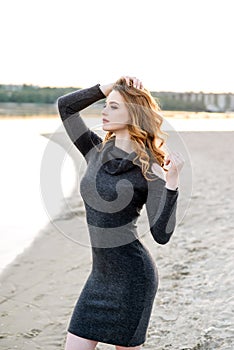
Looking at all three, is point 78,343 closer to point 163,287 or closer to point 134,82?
point 134,82

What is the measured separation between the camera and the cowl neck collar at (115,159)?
11.0ft

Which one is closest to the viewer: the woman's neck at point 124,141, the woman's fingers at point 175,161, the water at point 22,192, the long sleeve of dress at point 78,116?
the woman's fingers at point 175,161

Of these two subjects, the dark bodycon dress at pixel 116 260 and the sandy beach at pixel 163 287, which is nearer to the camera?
the dark bodycon dress at pixel 116 260

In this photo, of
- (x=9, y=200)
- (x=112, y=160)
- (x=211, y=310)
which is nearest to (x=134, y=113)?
(x=112, y=160)

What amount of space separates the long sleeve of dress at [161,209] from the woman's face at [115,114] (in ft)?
1.03

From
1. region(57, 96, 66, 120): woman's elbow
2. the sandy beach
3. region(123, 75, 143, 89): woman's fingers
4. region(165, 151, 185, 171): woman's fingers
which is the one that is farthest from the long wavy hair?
the sandy beach

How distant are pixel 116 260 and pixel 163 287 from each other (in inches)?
138

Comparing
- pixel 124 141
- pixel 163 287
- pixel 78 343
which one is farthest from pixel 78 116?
pixel 163 287

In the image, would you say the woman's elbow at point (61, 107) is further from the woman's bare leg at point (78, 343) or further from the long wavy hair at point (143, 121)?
the woman's bare leg at point (78, 343)

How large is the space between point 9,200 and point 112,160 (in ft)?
36.5

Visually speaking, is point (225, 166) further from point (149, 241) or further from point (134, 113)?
point (134, 113)

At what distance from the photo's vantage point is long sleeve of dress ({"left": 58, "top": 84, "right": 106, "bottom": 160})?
361cm

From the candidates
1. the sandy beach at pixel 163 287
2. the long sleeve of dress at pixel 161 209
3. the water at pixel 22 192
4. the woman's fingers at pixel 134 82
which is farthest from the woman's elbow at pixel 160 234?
the sandy beach at pixel 163 287

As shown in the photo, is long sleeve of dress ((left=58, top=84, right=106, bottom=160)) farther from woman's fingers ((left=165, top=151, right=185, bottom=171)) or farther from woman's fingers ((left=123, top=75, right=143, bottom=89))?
woman's fingers ((left=165, top=151, right=185, bottom=171))
